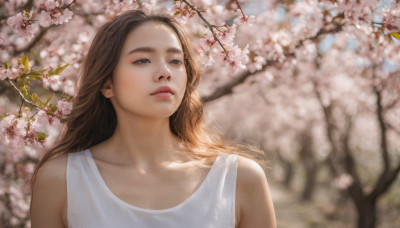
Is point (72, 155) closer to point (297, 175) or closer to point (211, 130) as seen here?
point (211, 130)

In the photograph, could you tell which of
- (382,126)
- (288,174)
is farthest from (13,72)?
(288,174)

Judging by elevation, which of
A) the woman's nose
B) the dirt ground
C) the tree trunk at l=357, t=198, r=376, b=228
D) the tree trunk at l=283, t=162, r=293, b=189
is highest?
the woman's nose

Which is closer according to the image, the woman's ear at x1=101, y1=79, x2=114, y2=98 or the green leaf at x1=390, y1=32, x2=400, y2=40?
the woman's ear at x1=101, y1=79, x2=114, y2=98

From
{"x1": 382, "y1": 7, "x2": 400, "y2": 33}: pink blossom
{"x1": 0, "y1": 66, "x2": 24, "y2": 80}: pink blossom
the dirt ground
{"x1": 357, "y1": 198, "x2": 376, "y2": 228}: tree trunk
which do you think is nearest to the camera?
{"x1": 0, "y1": 66, "x2": 24, "y2": 80}: pink blossom

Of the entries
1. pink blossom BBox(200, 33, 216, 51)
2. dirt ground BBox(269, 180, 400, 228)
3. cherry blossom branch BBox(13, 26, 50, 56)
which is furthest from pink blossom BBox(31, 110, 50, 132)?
dirt ground BBox(269, 180, 400, 228)

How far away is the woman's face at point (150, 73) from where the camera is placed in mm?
1944

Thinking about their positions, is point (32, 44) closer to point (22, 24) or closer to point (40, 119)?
point (22, 24)

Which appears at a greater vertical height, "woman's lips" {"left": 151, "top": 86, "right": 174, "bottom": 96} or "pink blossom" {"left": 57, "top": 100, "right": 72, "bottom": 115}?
"woman's lips" {"left": 151, "top": 86, "right": 174, "bottom": 96}

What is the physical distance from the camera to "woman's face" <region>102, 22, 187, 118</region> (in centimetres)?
194

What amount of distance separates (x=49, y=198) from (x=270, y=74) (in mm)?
2525

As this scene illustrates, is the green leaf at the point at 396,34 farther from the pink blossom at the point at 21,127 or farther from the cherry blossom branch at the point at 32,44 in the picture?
the cherry blossom branch at the point at 32,44

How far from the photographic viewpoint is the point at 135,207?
190cm

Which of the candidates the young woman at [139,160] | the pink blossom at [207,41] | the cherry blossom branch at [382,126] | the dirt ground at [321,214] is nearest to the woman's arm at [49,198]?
the young woman at [139,160]

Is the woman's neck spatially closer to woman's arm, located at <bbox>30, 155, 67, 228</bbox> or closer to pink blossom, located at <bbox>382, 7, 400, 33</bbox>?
woman's arm, located at <bbox>30, 155, 67, 228</bbox>
